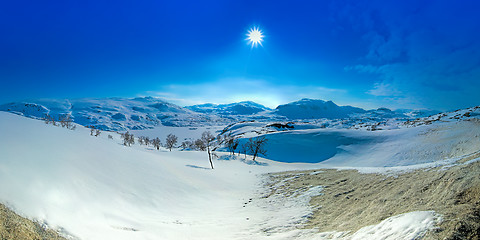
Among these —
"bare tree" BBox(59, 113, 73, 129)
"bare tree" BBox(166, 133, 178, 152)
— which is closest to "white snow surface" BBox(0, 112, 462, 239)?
"bare tree" BBox(59, 113, 73, 129)

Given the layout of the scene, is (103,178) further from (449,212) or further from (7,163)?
(449,212)

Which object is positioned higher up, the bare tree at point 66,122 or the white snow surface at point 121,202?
the bare tree at point 66,122

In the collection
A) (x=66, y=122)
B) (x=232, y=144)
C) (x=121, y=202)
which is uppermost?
(x=66, y=122)

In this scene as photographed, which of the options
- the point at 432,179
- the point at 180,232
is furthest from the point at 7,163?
the point at 432,179

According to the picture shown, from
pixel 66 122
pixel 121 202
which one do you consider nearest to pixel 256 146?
pixel 66 122

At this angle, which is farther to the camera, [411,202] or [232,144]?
[232,144]

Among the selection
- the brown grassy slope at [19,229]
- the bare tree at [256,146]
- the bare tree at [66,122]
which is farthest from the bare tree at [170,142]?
the brown grassy slope at [19,229]

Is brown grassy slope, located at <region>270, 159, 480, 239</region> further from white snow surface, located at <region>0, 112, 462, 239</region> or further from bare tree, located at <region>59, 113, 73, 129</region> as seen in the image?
bare tree, located at <region>59, 113, 73, 129</region>

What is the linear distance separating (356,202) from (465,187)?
344 cm

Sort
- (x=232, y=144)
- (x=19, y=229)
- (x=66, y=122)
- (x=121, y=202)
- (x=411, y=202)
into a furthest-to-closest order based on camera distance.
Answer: (x=232, y=144), (x=66, y=122), (x=121, y=202), (x=411, y=202), (x=19, y=229)

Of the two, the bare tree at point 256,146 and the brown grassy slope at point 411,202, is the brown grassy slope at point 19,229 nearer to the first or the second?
the brown grassy slope at point 411,202

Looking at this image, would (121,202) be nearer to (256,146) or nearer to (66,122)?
(66,122)

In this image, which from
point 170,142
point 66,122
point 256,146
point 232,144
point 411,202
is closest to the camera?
point 411,202

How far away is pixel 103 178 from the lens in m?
8.23
